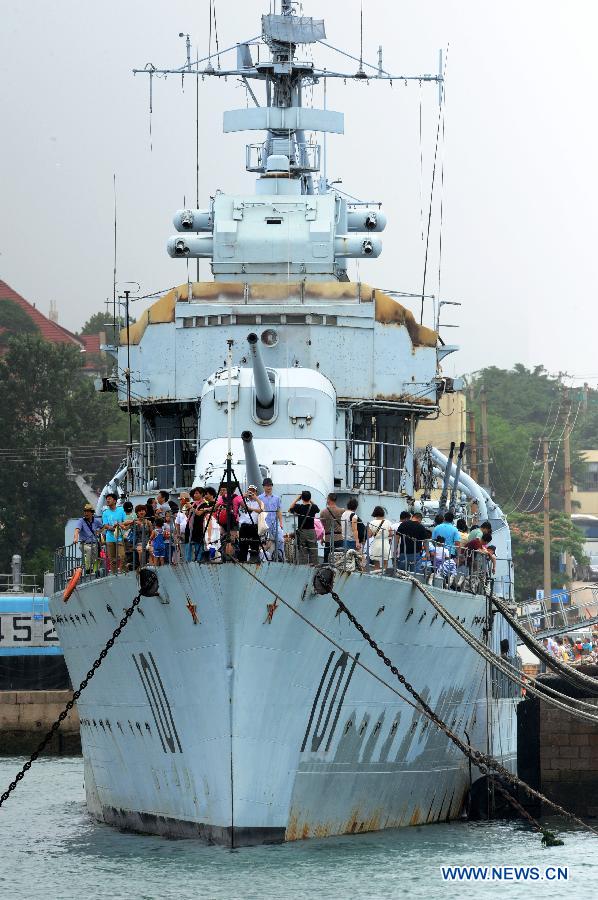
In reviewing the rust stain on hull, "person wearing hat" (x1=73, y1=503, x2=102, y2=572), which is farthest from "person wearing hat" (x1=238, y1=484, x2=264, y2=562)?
"person wearing hat" (x1=73, y1=503, x2=102, y2=572)

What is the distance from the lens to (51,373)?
77.5 meters

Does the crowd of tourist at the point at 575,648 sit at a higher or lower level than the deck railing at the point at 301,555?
lower

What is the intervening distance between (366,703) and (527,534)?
64541 millimetres

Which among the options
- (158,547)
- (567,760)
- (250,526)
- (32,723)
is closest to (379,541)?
(250,526)

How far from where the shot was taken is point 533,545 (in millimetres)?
92312

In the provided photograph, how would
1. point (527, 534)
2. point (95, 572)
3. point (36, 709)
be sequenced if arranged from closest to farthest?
point (95, 572)
point (36, 709)
point (527, 534)

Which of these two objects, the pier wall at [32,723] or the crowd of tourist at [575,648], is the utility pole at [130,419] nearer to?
the crowd of tourist at [575,648]

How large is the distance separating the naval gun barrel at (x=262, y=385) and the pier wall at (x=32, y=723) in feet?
71.5

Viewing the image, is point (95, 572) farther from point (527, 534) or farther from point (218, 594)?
point (527, 534)

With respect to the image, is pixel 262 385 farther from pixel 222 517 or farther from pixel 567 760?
pixel 567 760

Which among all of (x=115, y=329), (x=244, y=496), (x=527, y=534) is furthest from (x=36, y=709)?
(x=527, y=534)

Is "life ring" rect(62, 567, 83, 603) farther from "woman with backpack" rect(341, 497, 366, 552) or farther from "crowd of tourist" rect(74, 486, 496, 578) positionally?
"woman with backpack" rect(341, 497, 366, 552)

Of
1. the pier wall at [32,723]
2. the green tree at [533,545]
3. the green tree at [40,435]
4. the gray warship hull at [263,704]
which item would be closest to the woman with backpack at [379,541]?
the gray warship hull at [263,704]

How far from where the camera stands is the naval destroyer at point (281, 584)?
1000 inches
